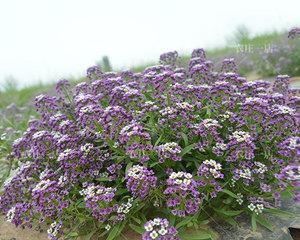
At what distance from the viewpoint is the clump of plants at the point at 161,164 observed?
13.0 ft

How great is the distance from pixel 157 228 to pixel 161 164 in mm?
1012

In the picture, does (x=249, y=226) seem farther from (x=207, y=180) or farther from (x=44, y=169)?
(x=44, y=169)

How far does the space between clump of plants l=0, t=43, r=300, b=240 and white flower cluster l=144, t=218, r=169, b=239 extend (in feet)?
0.03

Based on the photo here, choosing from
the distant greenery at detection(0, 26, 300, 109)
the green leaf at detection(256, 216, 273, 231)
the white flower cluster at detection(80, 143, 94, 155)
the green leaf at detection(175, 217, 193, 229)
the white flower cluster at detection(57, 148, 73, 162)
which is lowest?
the distant greenery at detection(0, 26, 300, 109)

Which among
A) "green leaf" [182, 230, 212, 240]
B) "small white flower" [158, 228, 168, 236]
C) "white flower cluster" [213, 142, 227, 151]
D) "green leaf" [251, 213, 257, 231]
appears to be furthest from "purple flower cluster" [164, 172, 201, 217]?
"green leaf" [251, 213, 257, 231]

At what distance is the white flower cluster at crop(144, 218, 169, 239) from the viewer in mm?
3400

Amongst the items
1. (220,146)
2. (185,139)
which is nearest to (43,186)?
(185,139)

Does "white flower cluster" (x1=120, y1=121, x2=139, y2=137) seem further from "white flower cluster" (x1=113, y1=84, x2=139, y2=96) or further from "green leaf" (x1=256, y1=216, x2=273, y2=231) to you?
"green leaf" (x1=256, y1=216, x2=273, y2=231)

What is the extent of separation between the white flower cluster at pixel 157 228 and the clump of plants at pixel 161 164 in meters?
0.01

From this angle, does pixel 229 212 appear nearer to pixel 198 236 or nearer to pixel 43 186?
pixel 198 236

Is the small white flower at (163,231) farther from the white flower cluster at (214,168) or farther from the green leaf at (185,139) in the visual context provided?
the green leaf at (185,139)

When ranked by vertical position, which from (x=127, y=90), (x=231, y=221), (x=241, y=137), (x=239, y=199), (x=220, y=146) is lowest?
(x=231, y=221)

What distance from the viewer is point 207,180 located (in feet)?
12.8

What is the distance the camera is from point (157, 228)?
11.4ft
